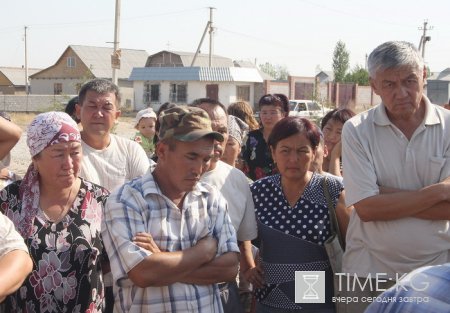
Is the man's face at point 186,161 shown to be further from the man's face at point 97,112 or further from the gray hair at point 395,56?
the man's face at point 97,112

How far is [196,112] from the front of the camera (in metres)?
2.56

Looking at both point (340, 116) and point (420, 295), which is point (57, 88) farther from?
Answer: point (420, 295)

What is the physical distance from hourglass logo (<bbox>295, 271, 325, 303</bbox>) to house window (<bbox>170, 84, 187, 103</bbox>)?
41206 millimetres

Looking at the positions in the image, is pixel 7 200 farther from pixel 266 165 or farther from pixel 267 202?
pixel 266 165

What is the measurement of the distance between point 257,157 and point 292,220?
7.14 feet

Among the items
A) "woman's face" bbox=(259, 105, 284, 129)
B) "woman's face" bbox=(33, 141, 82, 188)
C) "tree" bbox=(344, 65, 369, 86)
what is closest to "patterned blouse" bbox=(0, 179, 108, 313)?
"woman's face" bbox=(33, 141, 82, 188)

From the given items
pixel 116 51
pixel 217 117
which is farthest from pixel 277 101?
pixel 116 51

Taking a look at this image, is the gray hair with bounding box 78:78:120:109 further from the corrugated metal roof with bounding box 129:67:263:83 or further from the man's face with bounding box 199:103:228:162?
the corrugated metal roof with bounding box 129:67:263:83

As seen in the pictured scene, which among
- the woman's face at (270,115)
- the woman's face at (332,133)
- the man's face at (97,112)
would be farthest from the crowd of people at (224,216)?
the woman's face at (270,115)

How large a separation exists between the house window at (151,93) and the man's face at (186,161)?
4300 cm

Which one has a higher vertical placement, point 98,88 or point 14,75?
point 14,75

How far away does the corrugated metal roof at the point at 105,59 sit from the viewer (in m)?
60.1

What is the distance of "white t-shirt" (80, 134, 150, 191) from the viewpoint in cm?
354

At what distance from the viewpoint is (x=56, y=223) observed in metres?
2.72
